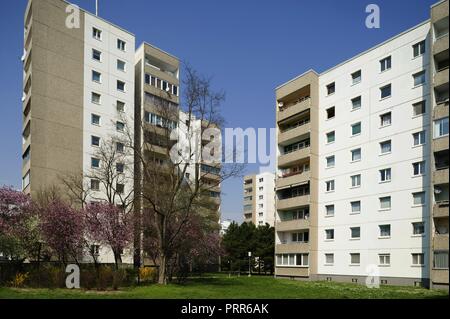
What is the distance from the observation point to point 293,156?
51.7 m

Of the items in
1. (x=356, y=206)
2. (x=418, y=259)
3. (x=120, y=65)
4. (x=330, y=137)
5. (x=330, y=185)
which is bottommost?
(x=418, y=259)

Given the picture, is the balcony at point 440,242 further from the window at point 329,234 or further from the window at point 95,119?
the window at point 95,119

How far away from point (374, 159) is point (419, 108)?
260 inches

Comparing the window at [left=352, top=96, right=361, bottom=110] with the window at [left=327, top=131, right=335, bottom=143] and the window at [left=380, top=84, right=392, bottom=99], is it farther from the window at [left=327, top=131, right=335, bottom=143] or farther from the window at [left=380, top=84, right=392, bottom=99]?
the window at [left=327, top=131, right=335, bottom=143]

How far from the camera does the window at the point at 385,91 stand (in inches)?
1621

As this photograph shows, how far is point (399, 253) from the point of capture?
37188mm

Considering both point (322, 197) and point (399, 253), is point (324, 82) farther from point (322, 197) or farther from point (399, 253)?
point (399, 253)

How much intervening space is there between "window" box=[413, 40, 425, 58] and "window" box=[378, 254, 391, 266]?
18.6 m

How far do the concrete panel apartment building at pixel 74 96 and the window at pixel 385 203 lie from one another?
16.6 m

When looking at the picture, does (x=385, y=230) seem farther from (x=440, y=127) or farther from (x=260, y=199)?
(x=260, y=199)

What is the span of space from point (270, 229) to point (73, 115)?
3821cm

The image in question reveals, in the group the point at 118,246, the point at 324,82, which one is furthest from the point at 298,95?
the point at 118,246

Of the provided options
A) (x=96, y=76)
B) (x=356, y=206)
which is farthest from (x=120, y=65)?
(x=356, y=206)

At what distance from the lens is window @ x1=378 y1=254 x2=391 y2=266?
126 ft
